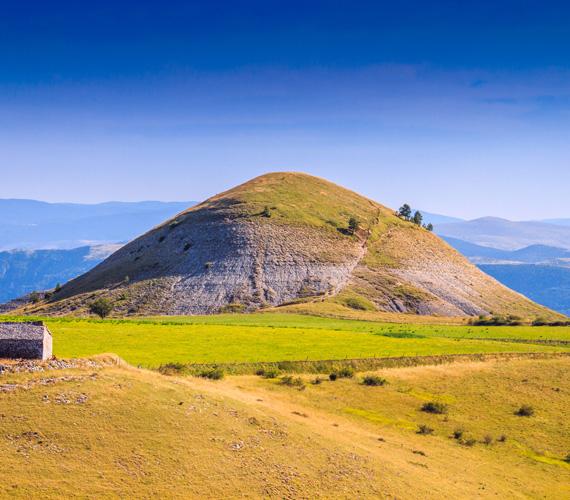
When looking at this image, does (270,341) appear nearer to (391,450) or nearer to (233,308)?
(391,450)

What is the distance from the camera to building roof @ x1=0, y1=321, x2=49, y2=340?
36.2 meters

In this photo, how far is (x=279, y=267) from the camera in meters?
150

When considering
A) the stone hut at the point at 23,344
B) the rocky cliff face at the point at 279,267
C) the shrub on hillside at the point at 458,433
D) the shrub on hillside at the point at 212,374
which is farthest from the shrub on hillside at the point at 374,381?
the rocky cliff face at the point at 279,267

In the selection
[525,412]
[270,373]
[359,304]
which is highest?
[359,304]

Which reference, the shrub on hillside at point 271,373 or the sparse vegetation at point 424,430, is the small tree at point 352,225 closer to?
the shrub on hillside at point 271,373

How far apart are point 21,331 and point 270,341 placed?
36.3 meters

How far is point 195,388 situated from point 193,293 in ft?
323

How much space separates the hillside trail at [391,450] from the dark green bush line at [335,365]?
15.3ft

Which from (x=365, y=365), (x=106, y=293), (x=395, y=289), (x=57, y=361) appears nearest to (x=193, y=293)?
(x=106, y=293)

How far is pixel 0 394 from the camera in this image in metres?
31.7

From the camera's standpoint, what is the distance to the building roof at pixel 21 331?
119ft

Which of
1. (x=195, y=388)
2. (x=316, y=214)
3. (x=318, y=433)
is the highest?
(x=316, y=214)

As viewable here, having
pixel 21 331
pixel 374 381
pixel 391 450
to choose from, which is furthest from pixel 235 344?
pixel 21 331

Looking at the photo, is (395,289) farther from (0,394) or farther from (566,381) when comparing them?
(0,394)
